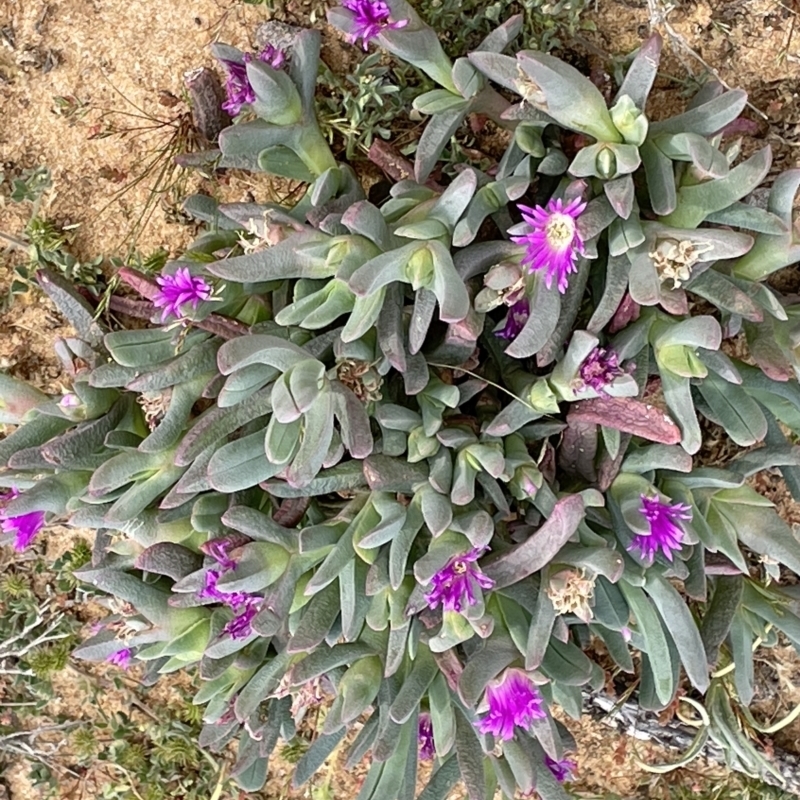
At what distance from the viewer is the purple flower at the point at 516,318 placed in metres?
1.65

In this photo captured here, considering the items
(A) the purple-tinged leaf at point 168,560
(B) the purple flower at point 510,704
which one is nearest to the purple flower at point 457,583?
(B) the purple flower at point 510,704

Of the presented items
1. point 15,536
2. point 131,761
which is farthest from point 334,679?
point 131,761

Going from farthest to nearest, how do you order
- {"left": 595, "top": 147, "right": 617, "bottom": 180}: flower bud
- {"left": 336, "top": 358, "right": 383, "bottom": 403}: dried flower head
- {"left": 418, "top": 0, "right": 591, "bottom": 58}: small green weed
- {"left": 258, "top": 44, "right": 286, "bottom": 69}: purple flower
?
{"left": 418, "top": 0, "right": 591, "bottom": 58}: small green weed < {"left": 258, "top": 44, "right": 286, "bottom": 69}: purple flower < {"left": 336, "top": 358, "right": 383, "bottom": 403}: dried flower head < {"left": 595, "top": 147, "right": 617, "bottom": 180}: flower bud

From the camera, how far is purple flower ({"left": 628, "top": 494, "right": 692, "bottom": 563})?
5.17 feet

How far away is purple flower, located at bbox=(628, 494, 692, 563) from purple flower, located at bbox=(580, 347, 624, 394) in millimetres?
246

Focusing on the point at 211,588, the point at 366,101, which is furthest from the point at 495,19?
the point at 211,588

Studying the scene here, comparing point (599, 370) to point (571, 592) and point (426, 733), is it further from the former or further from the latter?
point (426, 733)

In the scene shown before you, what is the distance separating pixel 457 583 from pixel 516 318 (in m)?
0.51

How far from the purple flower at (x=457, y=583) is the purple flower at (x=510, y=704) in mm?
177

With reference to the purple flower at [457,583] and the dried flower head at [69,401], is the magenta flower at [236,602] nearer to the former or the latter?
the purple flower at [457,583]

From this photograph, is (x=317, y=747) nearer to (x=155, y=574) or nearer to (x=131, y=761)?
(x=155, y=574)

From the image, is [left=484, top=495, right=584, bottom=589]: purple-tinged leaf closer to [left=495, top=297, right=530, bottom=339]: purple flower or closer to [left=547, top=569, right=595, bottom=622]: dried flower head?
[left=547, top=569, right=595, bottom=622]: dried flower head

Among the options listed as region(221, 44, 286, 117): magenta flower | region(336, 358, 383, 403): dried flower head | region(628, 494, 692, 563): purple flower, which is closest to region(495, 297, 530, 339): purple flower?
region(336, 358, 383, 403): dried flower head

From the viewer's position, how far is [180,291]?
63.6 inches
